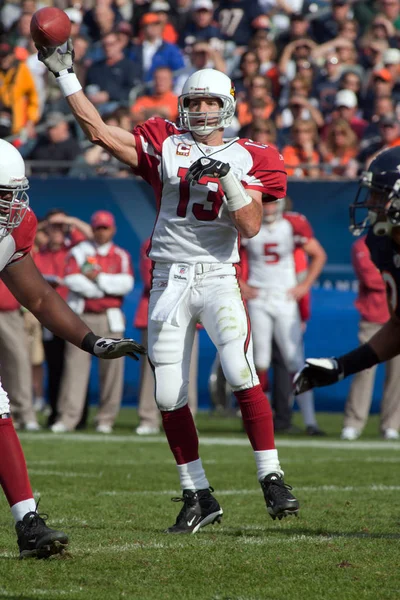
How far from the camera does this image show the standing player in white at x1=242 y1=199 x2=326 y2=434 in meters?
9.62

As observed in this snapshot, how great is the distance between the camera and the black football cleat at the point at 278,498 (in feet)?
15.2

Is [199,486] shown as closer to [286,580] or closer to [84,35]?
[286,580]

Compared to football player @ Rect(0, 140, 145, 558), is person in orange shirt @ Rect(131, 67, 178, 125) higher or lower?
higher

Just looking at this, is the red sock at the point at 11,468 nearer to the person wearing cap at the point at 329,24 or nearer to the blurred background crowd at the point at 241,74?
the blurred background crowd at the point at 241,74

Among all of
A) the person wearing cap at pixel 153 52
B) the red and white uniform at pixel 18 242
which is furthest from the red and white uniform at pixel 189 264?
the person wearing cap at pixel 153 52

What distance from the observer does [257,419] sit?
4859 millimetres

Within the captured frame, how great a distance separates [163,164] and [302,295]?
4.92 metres

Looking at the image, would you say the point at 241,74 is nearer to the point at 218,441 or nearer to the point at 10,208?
the point at 218,441

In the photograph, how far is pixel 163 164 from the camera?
4938 millimetres

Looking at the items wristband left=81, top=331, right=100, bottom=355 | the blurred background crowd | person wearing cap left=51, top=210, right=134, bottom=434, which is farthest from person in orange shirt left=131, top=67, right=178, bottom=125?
wristband left=81, top=331, right=100, bottom=355

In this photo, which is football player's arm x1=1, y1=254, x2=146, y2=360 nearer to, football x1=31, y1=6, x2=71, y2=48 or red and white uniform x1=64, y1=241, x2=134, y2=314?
football x1=31, y1=6, x2=71, y2=48

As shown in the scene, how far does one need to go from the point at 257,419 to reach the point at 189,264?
28.9 inches

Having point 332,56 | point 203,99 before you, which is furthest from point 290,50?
Answer: point 203,99

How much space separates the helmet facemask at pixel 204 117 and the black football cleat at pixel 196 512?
1598mm
